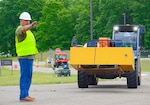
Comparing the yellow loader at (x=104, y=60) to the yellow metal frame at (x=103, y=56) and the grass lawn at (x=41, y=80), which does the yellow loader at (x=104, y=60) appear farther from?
the grass lawn at (x=41, y=80)

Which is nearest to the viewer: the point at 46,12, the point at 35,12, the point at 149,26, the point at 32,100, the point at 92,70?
the point at 32,100

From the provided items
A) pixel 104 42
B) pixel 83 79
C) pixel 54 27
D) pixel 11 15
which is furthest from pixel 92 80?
pixel 11 15

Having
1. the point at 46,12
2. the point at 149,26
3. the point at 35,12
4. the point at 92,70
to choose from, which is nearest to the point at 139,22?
the point at 149,26

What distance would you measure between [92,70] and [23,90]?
518 cm

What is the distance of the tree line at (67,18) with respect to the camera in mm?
90188

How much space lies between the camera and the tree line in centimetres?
9019

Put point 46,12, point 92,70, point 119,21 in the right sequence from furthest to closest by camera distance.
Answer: point 46,12 < point 119,21 < point 92,70

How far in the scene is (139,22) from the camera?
89.2 metres

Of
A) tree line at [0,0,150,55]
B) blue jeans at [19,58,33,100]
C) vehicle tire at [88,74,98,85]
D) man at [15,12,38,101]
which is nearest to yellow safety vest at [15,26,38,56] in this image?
man at [15,12,38,101]

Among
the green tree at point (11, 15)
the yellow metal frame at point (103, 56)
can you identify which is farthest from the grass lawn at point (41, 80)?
the green tree at point (11, 15)

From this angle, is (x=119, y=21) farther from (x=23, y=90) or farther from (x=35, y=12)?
(x=23, y=90)

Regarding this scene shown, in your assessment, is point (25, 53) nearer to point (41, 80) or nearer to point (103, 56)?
point (103, 56)

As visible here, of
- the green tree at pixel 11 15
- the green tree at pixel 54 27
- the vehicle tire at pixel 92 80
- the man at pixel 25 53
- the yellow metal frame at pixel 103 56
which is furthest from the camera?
the green tree at pixel 11 15

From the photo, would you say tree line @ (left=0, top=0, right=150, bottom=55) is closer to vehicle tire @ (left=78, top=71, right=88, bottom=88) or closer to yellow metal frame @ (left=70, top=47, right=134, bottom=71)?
vehicle tire @ (left=78, top=71, right=88, bottom=88)
